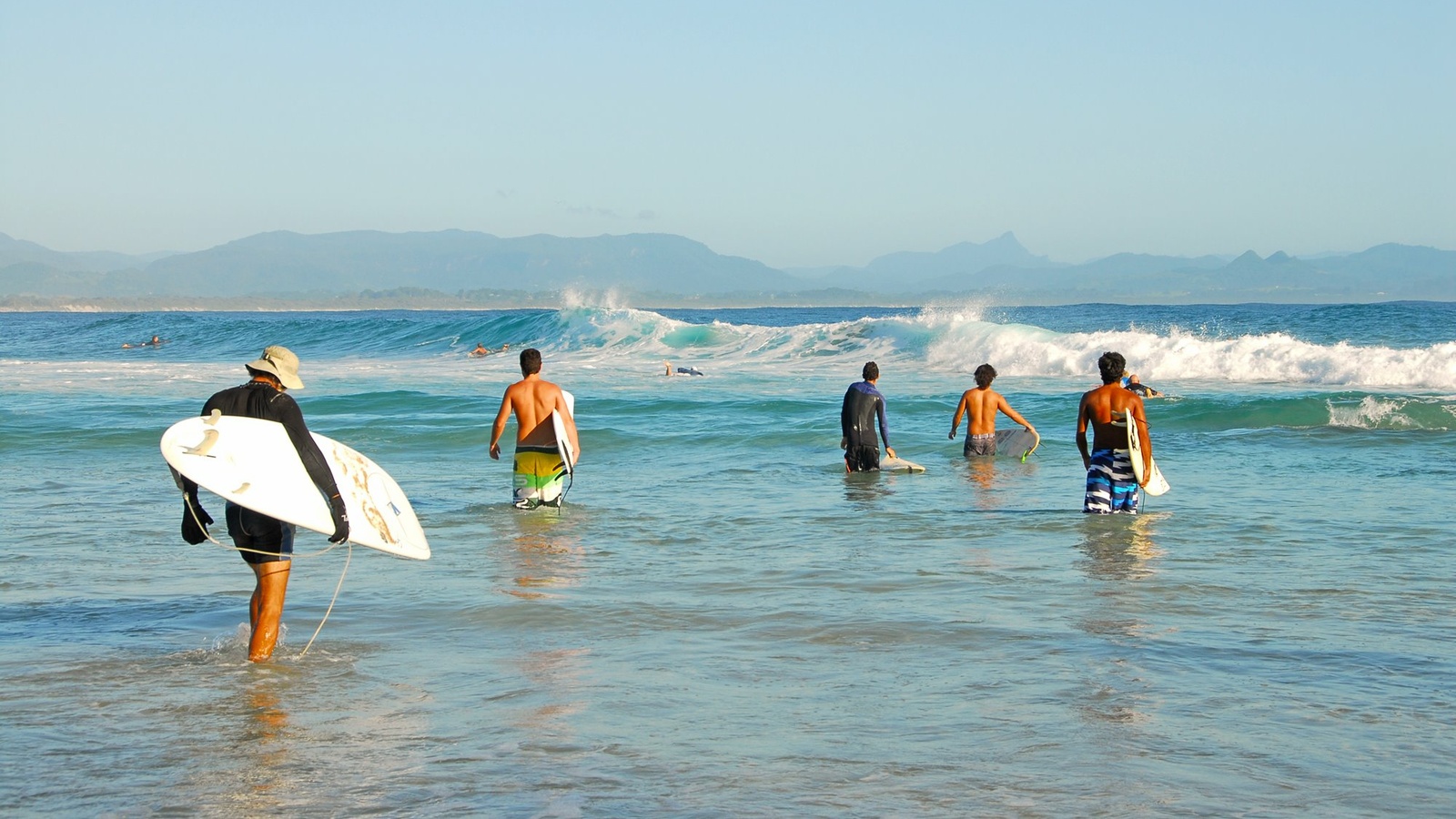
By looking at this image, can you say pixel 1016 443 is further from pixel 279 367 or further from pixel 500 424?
pixel 279 367

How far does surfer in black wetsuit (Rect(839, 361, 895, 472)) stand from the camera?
12.5m

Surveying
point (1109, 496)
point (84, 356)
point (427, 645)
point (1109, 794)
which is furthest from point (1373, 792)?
point (84, 356)

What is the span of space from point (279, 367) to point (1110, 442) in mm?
6002

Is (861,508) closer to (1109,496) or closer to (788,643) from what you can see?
(1109,496)

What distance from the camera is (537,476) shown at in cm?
1045

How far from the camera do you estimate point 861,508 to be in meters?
10.9

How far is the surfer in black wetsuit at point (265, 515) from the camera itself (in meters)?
5.51

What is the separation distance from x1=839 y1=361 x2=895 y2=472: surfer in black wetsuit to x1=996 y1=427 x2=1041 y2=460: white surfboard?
84.6 inches

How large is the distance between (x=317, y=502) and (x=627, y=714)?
63.4 inches

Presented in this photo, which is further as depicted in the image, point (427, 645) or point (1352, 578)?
point (1352, 578)

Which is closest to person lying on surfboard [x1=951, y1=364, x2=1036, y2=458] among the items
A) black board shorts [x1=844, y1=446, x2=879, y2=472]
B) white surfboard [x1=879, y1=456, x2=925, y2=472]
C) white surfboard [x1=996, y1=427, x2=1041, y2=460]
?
white surfboard [x1=996, y1=427, x2=1041, y2=460]

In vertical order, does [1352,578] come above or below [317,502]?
below

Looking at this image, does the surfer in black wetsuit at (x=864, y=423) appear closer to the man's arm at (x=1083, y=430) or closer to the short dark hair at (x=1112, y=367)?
the man's arm at (x=1083, y=430)

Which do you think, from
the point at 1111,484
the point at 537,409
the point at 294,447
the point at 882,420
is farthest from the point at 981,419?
the point at 294,447
